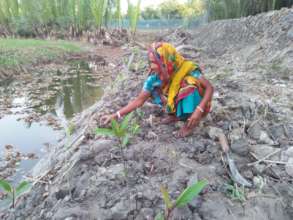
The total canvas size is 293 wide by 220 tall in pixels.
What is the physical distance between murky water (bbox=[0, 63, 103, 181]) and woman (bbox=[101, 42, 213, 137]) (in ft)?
4.67

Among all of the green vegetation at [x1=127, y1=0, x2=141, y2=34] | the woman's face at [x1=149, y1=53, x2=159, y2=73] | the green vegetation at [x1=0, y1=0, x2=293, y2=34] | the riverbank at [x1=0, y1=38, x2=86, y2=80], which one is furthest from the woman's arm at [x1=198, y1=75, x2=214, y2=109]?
the green vegetation at [x1=127, y1=0, x2=141, y2=34]

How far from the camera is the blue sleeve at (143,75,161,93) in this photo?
8.08ft

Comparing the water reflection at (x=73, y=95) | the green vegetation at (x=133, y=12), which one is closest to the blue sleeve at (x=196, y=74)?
the water reflection at (x=73, y=95)

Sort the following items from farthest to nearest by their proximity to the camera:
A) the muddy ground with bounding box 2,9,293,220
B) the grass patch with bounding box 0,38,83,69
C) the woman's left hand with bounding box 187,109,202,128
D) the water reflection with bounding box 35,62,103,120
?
the grass patch with bounding box 0,38,83,69 → the water reflection with bounding box 35,62,103,120 → the woman's left hand with bounding box 187,109,202,128 → the muddy ground with bounding box 2,9,293,220

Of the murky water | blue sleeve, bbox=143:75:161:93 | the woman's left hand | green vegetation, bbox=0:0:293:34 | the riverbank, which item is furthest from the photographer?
green vegetation, bbox=0:0:293:34

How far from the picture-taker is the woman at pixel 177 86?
2.28m

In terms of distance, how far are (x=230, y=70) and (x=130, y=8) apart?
10.5 meters

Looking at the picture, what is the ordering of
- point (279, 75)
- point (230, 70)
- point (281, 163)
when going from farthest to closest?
point (230, 70)
point (279, 75)
point (281, 163)

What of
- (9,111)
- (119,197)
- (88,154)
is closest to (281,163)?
(119,197)

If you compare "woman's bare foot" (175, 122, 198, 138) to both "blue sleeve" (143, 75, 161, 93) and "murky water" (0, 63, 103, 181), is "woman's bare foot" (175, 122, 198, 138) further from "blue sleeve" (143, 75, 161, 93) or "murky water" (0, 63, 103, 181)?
"murky water" (0, 63, 103, 181)

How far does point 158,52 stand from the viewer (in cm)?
226

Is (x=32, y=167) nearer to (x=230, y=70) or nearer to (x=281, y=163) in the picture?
(x=281, y=163)

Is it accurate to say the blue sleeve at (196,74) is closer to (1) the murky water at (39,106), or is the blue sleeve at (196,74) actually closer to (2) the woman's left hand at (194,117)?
(2) the woman's left hand at (194,117)

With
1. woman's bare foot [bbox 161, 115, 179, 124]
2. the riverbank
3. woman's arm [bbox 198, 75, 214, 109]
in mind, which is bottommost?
the riverbank
